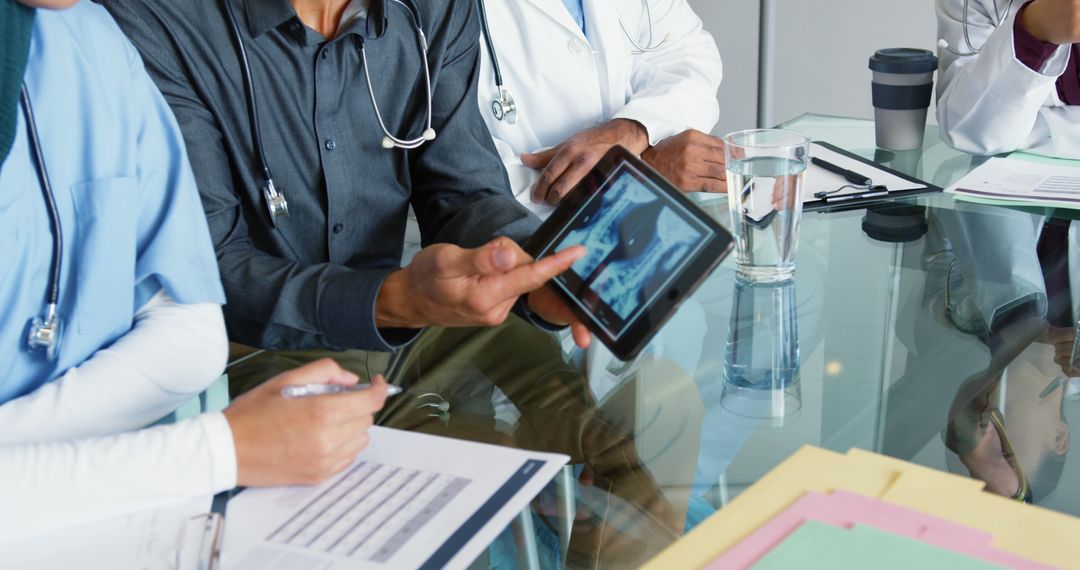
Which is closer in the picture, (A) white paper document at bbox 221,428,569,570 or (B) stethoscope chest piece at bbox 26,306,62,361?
(A) white paper document at bbox 221,428,569,570

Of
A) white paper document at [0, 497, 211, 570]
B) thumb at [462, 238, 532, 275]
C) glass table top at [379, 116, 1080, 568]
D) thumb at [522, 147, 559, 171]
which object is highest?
thumb at [462, 238, 532, 275]

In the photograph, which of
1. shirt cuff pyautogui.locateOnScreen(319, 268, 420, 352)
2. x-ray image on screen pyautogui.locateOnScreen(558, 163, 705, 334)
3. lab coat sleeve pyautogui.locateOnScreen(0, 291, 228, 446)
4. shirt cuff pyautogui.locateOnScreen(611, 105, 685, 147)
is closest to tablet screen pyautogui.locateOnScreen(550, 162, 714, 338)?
x-ray image on screen pyautogui.locateOnScreen(558, 163, 705, 334)

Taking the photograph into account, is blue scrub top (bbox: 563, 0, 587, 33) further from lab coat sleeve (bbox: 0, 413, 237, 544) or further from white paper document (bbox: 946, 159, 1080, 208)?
lab coat sleeve (bbox: 0, 413, 237, 544)

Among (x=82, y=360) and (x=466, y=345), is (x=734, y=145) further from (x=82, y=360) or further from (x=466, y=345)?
(x=82, y=360)

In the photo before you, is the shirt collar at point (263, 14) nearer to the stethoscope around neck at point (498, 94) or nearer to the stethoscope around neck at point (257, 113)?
the stethoscope around neck at point (257, 113)

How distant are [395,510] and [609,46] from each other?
3.93 ft

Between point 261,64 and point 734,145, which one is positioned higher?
point 261,64

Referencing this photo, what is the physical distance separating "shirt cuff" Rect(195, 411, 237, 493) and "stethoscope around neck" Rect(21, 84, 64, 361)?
0.65ft

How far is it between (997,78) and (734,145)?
625mm

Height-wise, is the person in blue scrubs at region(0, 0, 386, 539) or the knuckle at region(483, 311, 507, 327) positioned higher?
the person in blue scrubs at region(0, 0, 386, 539)

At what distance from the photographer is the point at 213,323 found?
3.33 ft

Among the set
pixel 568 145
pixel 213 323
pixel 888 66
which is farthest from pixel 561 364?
pixel 888 66

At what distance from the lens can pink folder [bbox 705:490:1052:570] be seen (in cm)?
63

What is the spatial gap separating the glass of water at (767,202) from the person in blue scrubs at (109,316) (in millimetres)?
513
